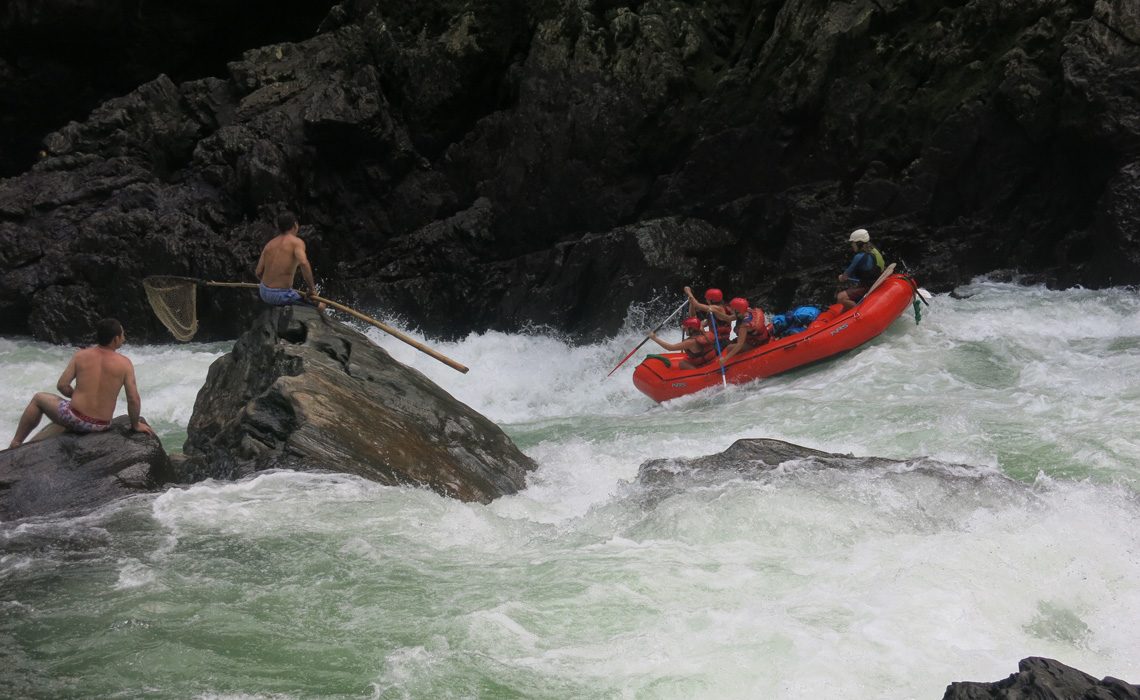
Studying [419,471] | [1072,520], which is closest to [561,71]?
[419,471]

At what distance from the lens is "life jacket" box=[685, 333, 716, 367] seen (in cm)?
1016

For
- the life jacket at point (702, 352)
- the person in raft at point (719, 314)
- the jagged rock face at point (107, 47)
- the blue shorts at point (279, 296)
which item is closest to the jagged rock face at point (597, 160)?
the person in raft at point (719, 314)

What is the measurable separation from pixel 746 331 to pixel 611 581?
599 cm

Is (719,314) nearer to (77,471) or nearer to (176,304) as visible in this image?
(176,304)

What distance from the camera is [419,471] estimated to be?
226 inches

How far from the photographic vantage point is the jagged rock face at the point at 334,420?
559 cm

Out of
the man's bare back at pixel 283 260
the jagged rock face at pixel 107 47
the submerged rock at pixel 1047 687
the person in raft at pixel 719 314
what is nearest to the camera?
the submerged rock at pixel 1047 687

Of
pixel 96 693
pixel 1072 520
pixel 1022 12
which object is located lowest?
pixel 1072 520

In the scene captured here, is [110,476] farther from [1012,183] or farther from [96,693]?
[1012,183]

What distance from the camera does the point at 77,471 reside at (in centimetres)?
528

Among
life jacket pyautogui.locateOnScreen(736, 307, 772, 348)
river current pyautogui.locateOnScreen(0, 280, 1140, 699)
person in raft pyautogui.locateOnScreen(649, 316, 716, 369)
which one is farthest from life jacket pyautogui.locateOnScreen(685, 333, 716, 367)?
river current pyautogui.locateOnScreen(0, 280, 1140, 699)

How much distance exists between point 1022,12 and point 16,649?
11.9m

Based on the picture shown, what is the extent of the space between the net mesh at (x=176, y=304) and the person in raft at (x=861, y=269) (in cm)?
645

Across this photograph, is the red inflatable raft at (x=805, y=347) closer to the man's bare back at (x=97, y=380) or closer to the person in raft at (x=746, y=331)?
the person in raft at (x=746, y=331)
